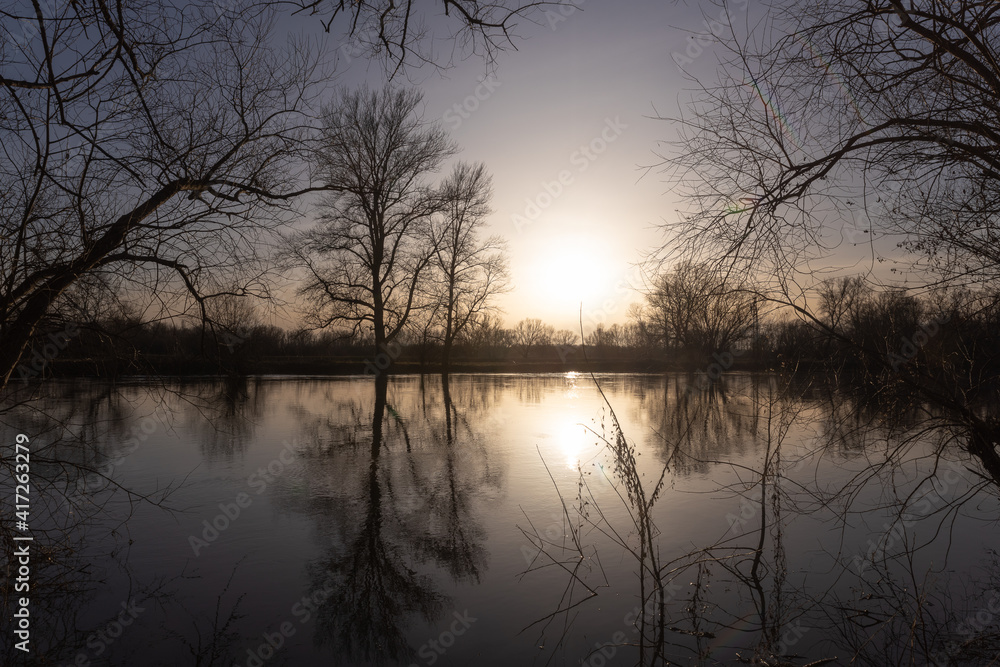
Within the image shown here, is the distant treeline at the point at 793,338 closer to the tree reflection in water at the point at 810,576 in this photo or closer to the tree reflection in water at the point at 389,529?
the tree reflection in water at the point at 810,576

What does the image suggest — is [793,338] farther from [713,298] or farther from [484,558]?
[484,558]

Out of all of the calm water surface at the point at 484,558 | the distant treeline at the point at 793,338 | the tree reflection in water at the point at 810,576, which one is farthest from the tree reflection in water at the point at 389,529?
the distant treeline at the point at 793,338

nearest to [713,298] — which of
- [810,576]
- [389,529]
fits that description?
[810,576]

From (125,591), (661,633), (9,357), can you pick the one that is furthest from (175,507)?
(661,633)

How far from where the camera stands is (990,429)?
408 centimetres

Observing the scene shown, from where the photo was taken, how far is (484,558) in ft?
16.9

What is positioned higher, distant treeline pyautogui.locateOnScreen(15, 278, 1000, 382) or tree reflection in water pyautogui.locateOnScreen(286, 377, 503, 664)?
distant treeline pyautogui.locateOnScreen(15, 278, 1000, 382)

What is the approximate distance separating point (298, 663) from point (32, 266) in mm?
3217

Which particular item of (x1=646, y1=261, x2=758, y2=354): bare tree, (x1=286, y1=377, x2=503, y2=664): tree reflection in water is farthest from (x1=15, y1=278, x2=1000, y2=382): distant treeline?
(x1=286, y1=377, x2=503, y2=664): tree reflection in water

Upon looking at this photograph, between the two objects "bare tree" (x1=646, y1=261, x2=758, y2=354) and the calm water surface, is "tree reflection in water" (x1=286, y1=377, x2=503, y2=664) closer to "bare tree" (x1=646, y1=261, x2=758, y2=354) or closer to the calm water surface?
the calm water surface

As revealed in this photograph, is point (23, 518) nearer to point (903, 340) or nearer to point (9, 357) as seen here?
point (9, 357)

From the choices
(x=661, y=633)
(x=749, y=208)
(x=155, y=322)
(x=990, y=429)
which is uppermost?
(x=749, y=208)

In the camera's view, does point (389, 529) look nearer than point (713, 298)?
No

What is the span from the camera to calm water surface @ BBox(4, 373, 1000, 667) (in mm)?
3828
